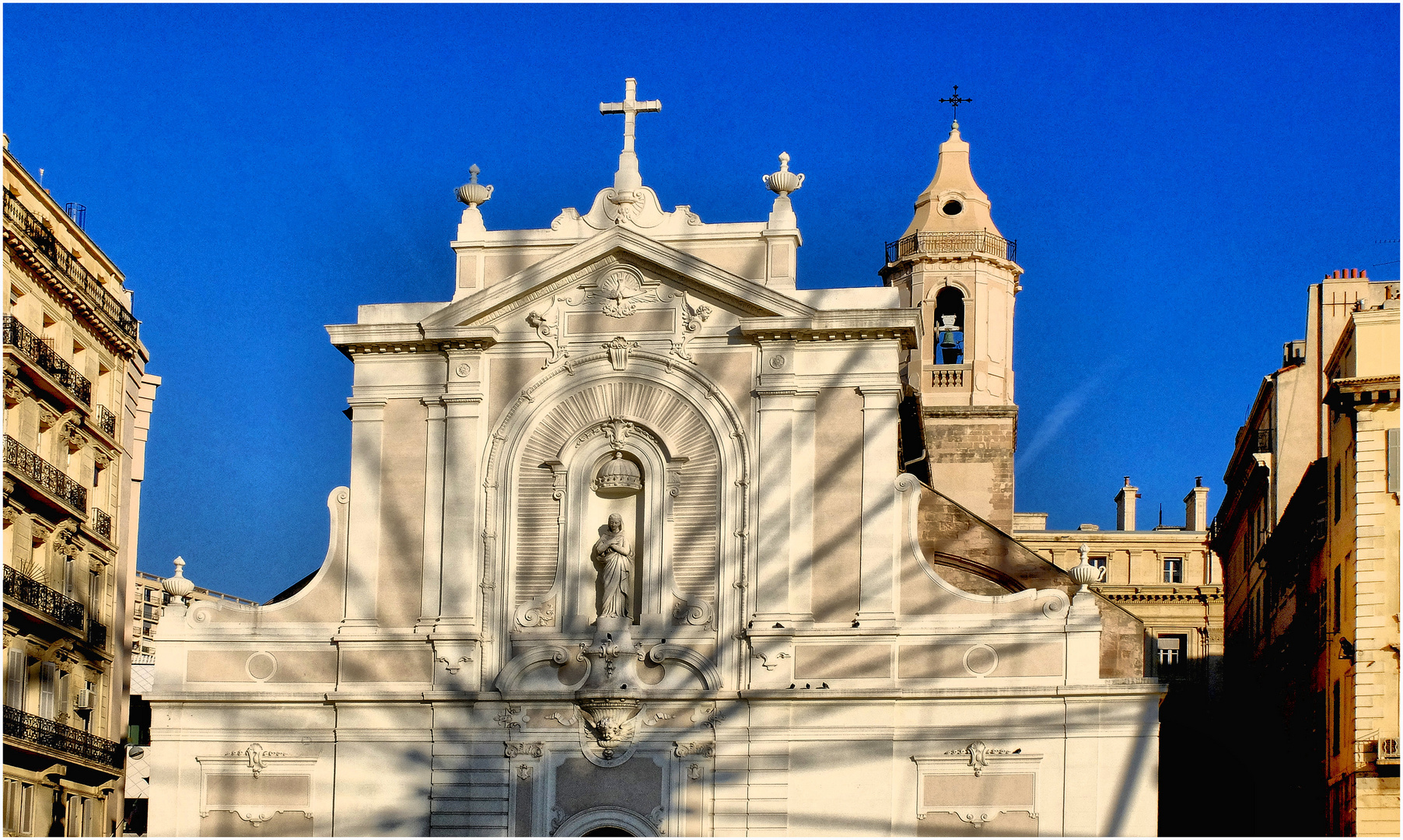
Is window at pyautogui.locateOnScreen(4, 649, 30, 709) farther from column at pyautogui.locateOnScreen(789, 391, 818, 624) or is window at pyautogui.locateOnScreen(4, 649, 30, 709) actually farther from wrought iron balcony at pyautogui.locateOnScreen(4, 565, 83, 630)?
column at pyautogui.locateOnScreen(789, 391, 818, 624)

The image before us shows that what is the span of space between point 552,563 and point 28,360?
10.8 meters

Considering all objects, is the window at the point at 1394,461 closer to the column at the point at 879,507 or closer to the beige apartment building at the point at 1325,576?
the beige apartment building at the point at 1325,576

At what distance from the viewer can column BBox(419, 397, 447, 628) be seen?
3139 centimetres

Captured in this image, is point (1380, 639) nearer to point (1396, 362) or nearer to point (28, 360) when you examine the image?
point (1396, 362)

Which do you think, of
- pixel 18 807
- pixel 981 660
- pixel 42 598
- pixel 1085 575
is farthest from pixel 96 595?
pixel 1085 575

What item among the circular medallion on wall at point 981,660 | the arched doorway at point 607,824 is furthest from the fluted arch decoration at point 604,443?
A: the circular medallion on wall at point 981,660

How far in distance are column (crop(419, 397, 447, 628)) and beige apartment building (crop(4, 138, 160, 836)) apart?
8.01 meters

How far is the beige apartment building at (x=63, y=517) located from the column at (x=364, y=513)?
695cm

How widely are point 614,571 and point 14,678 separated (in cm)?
1145

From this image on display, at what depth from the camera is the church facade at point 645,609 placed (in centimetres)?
2992

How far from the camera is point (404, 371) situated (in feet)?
106

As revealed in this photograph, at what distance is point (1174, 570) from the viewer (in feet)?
213

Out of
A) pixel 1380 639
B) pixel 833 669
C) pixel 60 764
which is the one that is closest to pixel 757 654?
pixel 833 669

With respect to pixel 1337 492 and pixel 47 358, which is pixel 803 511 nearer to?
pixel 1337 492
